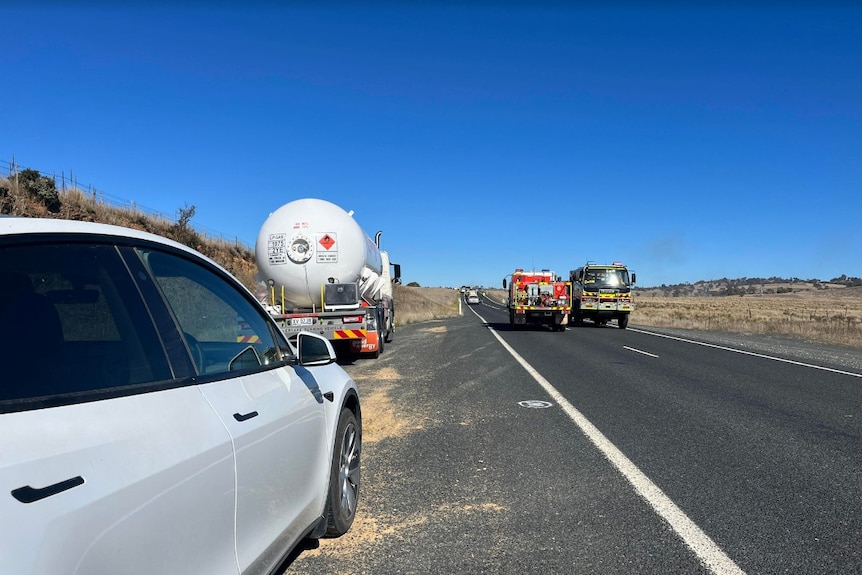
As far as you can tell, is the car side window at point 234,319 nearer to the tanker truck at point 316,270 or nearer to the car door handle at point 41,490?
the car door handle at point 41,490

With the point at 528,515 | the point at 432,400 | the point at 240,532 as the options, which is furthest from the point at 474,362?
the point at 240,532

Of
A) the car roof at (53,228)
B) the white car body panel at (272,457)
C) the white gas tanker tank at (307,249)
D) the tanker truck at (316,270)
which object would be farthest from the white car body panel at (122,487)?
the white gas tanker tank at (307,249)

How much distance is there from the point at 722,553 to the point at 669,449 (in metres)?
2.53

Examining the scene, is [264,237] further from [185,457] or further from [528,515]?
[185,457]

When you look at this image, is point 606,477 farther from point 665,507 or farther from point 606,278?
point 606,278

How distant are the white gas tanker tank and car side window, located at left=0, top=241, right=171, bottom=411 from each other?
10302 mm

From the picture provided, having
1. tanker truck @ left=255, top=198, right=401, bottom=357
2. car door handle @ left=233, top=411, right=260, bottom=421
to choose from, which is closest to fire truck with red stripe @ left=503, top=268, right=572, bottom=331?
tanker truck @ left=255, top=198, right=401, bottom=357

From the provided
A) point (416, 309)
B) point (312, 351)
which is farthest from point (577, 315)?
point (312, 351)

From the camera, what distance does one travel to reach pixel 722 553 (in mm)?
3662

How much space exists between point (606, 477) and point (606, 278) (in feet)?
81.5

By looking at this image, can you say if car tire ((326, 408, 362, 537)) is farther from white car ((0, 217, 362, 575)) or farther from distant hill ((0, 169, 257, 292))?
distant hill ((0, 169, 257, 292))

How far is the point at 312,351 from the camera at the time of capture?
3498 millimetres

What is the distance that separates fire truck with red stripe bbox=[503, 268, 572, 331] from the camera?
25203 mm

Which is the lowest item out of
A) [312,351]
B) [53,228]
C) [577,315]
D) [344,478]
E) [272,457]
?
[344,478]
